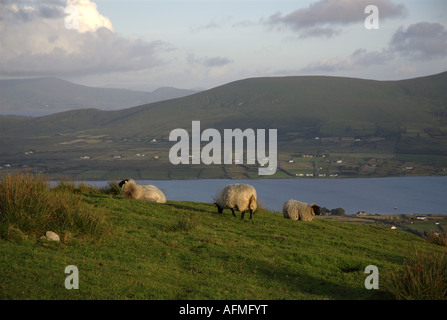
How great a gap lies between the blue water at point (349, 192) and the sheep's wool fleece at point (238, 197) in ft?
181

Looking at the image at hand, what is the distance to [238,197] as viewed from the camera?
16.2m

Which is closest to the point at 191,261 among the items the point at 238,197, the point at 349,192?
the point at 238,197

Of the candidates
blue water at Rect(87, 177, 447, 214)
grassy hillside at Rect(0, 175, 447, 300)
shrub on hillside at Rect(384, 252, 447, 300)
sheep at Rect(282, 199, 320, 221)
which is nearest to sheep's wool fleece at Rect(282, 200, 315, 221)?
sheep at Rect(282, 199, 320, 221)

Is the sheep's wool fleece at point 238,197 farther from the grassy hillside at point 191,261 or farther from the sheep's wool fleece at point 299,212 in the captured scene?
the sheep's wool fleece at point 299,212

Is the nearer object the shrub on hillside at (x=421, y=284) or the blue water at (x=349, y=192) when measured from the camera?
the shrub on hillside at (x=421, y=284)

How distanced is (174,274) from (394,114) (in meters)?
198

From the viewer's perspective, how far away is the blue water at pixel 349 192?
259 feet

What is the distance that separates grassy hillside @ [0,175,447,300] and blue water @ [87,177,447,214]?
5730 centimetres

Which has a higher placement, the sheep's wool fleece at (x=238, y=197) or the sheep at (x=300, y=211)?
the sheep's wool fleece at (x=238, y=197)

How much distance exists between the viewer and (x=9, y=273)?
326 inches

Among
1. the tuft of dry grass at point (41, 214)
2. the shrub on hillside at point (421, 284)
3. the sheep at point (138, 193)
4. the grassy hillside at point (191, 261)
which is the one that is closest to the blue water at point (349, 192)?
the sheep at point (138, 193)
